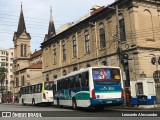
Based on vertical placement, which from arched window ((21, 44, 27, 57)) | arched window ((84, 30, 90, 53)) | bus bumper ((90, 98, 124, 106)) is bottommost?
bus bumper ((90, 98, 124, 106))

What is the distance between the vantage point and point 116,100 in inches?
824

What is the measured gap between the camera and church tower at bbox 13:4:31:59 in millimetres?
89125

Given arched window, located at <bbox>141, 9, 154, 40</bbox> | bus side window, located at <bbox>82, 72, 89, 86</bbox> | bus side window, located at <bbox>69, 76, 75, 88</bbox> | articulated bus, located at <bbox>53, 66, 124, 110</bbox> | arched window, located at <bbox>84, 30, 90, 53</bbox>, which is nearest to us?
articulated bus, located at <bbox>53, 66, 124, 110</bbox>

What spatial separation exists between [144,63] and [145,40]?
107 inches

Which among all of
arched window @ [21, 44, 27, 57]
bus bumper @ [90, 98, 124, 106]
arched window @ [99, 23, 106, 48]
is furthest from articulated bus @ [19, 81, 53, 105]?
arched window @ [21, 44, 27, 57]

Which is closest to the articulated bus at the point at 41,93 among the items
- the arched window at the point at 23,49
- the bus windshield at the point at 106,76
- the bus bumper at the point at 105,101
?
the bus windshield at the point at 106,76

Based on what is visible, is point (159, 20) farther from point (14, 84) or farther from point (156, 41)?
point (14, 84)

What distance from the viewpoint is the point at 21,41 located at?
294 ft

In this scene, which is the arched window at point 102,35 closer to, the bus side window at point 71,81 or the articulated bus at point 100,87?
the bus side window at point 71,81

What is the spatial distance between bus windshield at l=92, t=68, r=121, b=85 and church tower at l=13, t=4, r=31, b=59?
231 feet

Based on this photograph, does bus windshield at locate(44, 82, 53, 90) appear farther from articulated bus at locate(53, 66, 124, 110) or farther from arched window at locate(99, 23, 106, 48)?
articulated bus at locate(53, 66, 124, 110)

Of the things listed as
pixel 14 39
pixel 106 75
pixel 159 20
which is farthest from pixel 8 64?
pixel 106 75

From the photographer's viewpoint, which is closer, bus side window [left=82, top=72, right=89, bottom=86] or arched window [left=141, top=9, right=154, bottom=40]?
bus side window [left=82, top=72, right=89, bottom=86]

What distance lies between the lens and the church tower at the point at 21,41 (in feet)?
292
